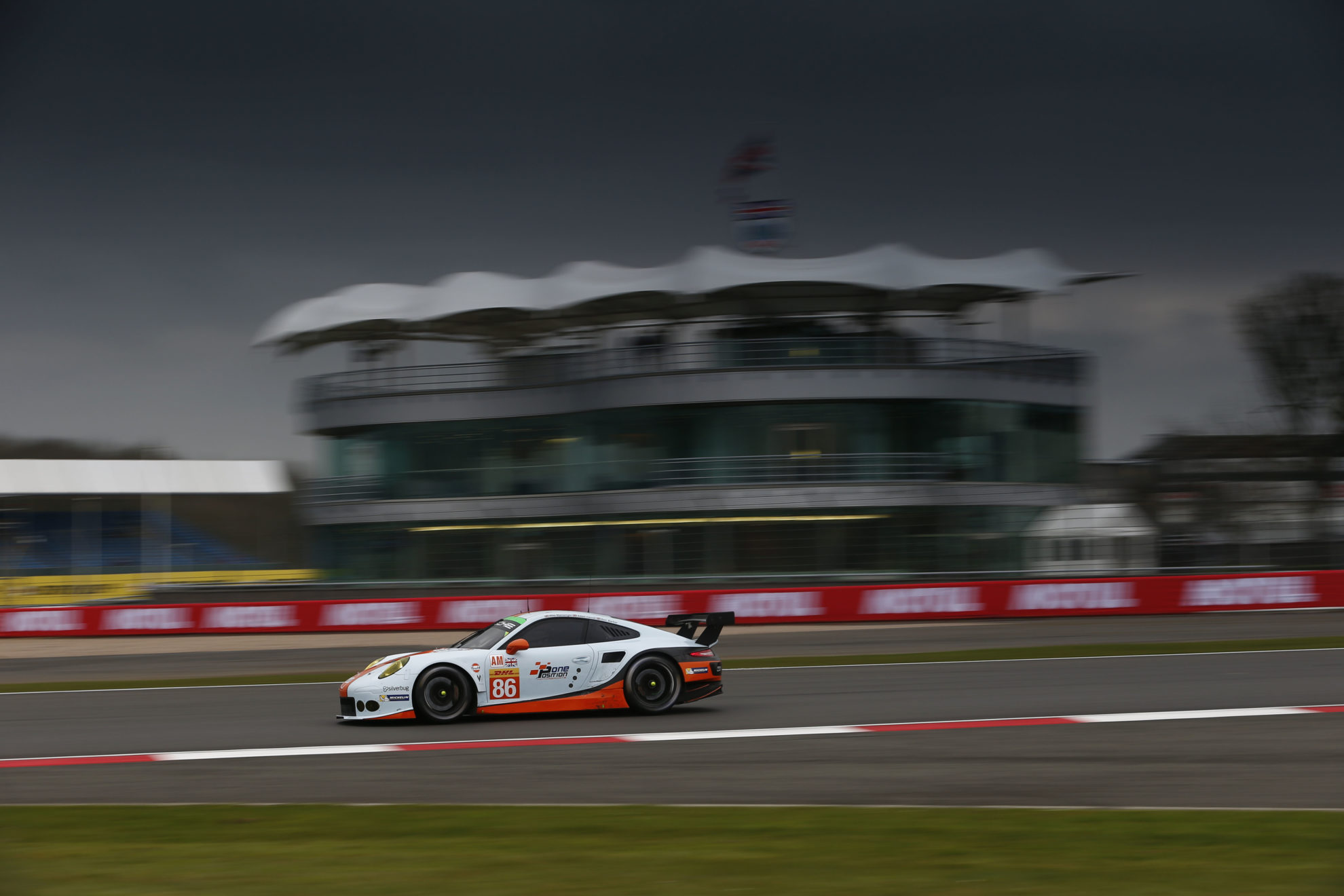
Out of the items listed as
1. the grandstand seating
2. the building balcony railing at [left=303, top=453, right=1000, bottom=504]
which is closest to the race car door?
the building balcony railing at [left=303, top=453, right=1000, bottom=504]

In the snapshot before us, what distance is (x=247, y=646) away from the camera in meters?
28.1

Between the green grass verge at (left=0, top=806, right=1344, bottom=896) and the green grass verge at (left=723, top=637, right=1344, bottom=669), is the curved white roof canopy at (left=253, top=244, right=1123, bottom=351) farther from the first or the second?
the green grass verge at (left=0, top=806, right=1344, bottom=896)

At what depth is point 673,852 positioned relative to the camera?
6875mm

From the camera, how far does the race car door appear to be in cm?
1295

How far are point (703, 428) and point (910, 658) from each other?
18.1 metres

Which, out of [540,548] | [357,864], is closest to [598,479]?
[540,548]

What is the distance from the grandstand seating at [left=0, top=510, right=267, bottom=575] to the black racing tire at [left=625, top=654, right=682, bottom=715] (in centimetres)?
4655

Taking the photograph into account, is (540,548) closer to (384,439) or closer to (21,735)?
(384,439)

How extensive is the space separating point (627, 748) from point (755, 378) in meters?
26.9

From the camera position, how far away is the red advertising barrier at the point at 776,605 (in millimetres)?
28297

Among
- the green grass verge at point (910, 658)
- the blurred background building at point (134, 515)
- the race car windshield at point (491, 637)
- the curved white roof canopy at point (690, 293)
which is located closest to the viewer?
the race car windshield at point (491, 637)

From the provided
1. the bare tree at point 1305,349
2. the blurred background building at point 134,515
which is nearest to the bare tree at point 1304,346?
the bare tree at point 1305,349

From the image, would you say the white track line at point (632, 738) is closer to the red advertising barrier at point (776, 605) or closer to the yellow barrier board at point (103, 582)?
the red advertising barrier at point (776, 605)

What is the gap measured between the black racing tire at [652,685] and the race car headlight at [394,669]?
2238 millimetres
